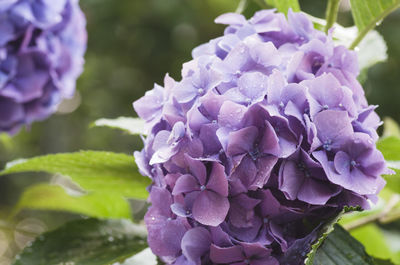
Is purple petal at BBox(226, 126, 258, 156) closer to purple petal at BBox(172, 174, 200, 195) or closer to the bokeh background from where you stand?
purple petal at BBox(172, 174, 200, 195)

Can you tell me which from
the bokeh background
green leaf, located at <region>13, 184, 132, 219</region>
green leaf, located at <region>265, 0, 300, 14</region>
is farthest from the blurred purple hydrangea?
the bokeh background

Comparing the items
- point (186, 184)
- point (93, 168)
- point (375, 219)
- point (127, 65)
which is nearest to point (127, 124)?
point (93, 168)

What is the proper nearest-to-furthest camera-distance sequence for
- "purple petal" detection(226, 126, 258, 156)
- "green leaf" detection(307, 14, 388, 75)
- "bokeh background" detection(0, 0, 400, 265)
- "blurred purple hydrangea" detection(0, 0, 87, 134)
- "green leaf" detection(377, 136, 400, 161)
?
"purple petal" detection(226, 126, 258, 156) < "green leaf" detection(377, 136, 400, 161) < "green leaf" detection(307, 14, 388, 75) < "blurred purple hydrangea" detection(0, 0, 87, 134) < "bokeh background" detection(0, 0, 400, 265)

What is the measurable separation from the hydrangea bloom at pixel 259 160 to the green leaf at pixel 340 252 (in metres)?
0.03

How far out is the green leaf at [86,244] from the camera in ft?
1.85

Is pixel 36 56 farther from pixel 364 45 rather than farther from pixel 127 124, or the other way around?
pixel 364 45

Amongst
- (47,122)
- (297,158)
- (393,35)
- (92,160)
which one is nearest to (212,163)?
(297,158)

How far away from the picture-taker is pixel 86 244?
590 millimetres

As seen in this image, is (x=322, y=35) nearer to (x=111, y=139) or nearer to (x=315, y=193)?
(x=315, y=193)

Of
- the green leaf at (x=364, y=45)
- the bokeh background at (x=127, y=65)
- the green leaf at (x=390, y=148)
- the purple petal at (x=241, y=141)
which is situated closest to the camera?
the purple petal at (x=241, y=141)

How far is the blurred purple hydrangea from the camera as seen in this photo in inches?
30.8

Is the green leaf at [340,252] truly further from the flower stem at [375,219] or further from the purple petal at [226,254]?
the flower stem at [375,219]

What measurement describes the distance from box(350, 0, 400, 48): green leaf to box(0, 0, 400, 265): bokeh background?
5.89 ft

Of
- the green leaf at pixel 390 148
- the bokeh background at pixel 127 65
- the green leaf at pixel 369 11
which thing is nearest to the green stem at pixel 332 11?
the green leaf at pixel 369 11
